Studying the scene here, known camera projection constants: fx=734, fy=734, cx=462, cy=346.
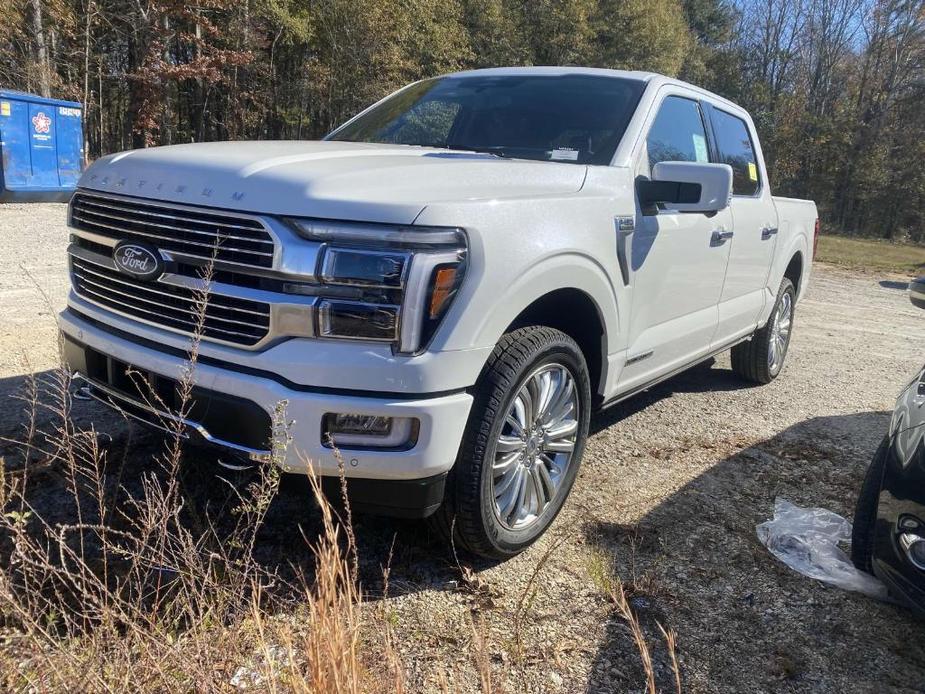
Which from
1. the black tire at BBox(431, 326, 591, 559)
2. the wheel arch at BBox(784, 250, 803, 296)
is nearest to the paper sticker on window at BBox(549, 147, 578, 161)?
the black tire at BBox(431, 326, 591, 559)

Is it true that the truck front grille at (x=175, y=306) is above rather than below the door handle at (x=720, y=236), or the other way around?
below

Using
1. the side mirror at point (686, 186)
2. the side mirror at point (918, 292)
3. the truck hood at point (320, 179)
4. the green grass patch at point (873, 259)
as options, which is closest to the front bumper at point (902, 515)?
the side mirror at point (918, 292)

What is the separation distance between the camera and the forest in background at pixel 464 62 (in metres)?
20.1

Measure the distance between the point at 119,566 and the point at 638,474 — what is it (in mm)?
2417

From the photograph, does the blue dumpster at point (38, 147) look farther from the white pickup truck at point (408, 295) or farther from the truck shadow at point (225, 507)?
the white pickup truck at point (408, 295)

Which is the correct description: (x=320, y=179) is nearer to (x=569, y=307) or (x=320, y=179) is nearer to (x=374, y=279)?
(x=374, y=279)

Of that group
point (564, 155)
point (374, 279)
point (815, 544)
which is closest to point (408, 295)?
point (374, 279)

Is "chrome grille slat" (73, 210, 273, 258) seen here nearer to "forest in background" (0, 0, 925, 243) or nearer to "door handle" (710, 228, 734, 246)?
"door handle" (710, 228, 734, 246)

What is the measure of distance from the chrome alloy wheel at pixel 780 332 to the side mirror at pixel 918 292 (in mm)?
2613

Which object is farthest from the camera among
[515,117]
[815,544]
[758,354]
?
[758,354]

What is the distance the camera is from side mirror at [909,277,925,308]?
2801 mm

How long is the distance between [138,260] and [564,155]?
185 cm

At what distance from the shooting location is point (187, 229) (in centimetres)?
232

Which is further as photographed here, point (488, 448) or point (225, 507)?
point (225, 507)
